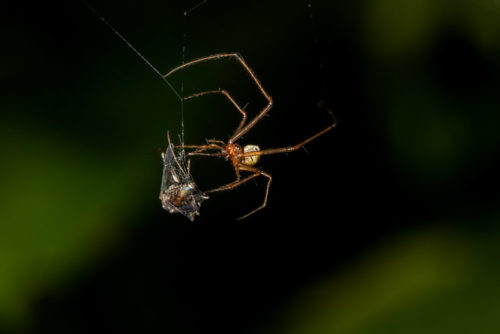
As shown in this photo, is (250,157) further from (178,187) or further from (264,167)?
(178,187)

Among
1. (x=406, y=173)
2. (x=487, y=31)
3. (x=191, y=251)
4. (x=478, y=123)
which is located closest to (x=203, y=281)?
(x=191, y=251)

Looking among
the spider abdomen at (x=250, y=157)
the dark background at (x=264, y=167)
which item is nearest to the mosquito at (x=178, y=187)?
the dark background at (x=264, y=167)

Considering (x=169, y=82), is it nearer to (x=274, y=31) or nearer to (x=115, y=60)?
(x=115, y=60)

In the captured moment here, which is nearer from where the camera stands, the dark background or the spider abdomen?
the dark background

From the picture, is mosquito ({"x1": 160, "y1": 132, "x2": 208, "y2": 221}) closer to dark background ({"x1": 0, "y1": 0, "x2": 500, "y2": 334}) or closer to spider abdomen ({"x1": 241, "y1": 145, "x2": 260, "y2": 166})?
dark background ({"x1": 0, "y1": 0, "x2": 500, "y2": 334})

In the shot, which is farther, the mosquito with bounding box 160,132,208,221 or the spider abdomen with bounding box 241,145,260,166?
the spider abdomen with bounding box 241,145,260,166

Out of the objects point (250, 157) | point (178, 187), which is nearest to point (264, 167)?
point (250, 157)

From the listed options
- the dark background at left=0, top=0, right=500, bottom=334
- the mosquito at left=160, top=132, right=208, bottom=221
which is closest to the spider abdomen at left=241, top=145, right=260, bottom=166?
the dark background at left=0, top=0, right=500, bottom=334

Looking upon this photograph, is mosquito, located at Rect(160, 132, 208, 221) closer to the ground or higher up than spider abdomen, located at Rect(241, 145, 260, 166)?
closer to the ground
